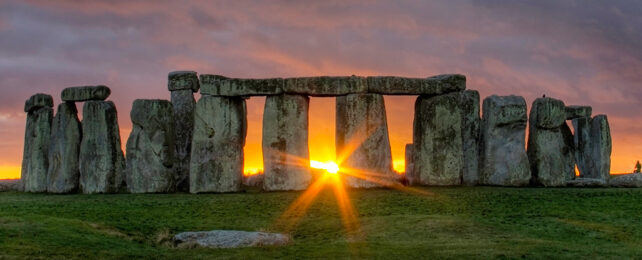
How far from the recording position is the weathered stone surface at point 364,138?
1031 inches

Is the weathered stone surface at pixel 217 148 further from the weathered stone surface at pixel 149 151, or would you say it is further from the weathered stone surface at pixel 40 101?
the weathered stone surface at pixel 40 101

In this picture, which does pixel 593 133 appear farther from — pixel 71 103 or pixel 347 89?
pixel 71 103

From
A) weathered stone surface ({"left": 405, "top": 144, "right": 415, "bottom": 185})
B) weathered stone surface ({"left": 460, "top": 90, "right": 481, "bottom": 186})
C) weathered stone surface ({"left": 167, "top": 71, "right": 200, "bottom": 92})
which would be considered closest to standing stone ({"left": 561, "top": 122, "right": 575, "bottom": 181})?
weathered stone surface ({"left": 460, "top": 90, "right": 481, "bottom": 186})

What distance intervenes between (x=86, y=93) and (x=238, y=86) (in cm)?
567

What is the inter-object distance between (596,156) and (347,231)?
18215 mm

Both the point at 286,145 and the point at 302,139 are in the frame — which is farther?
the point at 302,139

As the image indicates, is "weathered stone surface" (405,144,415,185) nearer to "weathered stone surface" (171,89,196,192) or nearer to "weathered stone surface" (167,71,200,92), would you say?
"weathered stone surface" (171,89,196,192)

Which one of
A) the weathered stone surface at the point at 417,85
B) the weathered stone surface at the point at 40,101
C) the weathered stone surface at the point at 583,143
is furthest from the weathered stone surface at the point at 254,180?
the weathered stone surface at the point at 583,143

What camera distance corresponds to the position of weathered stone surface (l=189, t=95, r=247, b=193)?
87.3 feet

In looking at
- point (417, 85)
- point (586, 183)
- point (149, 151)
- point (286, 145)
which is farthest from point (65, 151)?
point (586, 183)

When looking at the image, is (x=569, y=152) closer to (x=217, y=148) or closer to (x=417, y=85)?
(x=417, y=85)

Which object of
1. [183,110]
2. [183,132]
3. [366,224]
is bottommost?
[366,224]

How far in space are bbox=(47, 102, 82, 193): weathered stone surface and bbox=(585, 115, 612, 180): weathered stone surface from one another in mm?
19911

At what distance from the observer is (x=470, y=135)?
27.9 m
